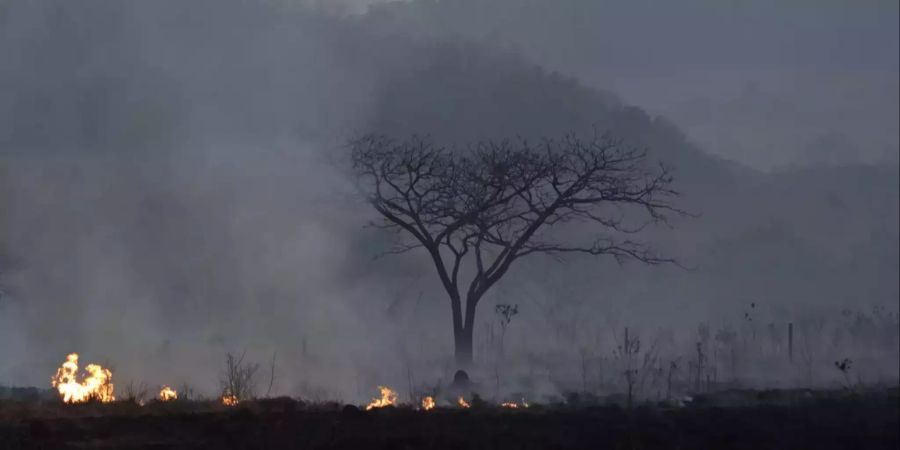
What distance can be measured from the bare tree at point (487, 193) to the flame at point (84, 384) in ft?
25.0

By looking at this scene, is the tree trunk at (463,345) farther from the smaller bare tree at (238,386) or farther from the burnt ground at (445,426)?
the burnt ground at (445,426)

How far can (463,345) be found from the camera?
2492 cm

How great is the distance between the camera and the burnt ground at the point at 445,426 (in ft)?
41.9

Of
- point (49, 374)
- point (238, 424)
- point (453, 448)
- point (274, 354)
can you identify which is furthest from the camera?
point (274, 354)

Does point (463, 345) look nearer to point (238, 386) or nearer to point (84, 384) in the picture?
point (238, 386)

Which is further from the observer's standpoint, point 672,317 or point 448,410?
point 672,317

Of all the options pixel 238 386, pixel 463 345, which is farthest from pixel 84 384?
pixel 463 345

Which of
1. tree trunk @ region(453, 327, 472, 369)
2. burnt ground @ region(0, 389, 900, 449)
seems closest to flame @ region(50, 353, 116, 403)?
burnt ground @ region(0, 389, 900, 449)

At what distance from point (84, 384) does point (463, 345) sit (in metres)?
8.99

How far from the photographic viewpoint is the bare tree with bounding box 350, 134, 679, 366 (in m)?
24.5

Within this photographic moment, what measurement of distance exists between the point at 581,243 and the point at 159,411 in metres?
15.9

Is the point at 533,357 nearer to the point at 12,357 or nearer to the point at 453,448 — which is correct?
the point at 12,357

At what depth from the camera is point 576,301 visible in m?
31.8

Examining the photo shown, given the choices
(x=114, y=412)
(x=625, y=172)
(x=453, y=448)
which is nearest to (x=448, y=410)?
(x=453, y=448)
